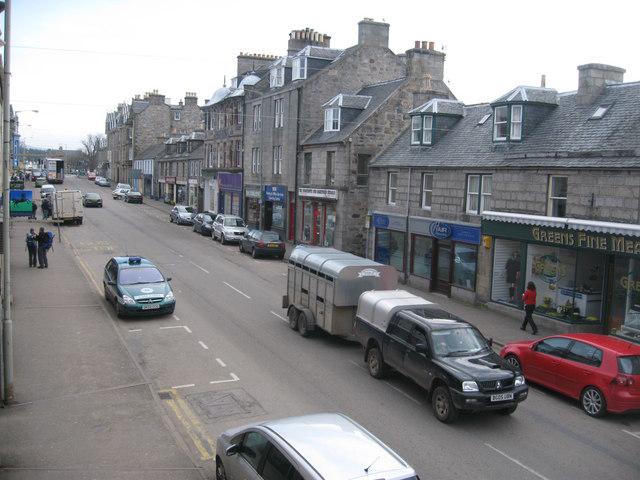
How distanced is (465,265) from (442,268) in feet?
5.69

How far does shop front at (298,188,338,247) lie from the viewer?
3644cm

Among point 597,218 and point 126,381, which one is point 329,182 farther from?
point 126,381

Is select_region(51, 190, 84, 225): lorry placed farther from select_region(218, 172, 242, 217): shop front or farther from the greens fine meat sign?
the greens fine meat sign

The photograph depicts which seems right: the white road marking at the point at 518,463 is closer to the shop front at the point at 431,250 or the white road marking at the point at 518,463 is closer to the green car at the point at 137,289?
the green car at the point at 137,289

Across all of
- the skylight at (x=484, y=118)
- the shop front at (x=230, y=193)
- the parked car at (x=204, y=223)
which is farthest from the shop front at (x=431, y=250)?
the shop front at (x=230, y=193)

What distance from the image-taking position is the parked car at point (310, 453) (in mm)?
6676

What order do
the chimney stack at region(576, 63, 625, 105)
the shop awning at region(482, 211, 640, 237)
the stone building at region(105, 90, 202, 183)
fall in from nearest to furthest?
the shop awning at region(482, 211, 640, 237) < the chimney stack at region(576, 63, 625, 105) < the stone building at region(105, 90, 202, 183)

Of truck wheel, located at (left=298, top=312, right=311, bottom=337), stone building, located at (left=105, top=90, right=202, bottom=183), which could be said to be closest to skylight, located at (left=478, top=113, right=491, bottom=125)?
truck wheel, located at (left=298, top=312, right=311, bottom=337)

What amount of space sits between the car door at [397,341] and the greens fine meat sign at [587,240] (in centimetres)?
789

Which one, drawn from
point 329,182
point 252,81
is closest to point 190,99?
point 252,81

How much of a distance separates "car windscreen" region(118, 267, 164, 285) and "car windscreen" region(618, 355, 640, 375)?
13.9 m

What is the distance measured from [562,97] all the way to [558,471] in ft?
60.0

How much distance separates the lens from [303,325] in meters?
18.5

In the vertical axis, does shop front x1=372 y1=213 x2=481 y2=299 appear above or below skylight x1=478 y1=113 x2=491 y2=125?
below
